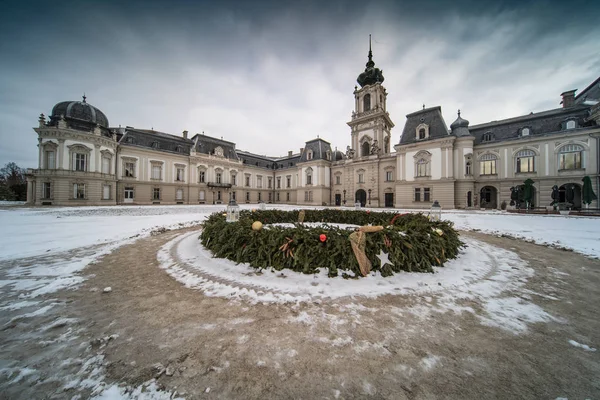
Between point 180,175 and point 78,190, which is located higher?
point 180,175

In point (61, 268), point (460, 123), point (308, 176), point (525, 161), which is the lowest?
point (61, 268)

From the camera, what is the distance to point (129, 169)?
89.2 feet

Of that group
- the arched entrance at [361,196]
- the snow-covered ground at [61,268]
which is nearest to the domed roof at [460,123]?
the arched entrance at [361,196]

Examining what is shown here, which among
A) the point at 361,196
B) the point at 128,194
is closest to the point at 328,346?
the point at 361,196

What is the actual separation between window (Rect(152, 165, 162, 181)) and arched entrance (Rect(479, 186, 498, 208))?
42871 mm

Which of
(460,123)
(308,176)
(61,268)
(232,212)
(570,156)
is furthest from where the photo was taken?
(308,176)

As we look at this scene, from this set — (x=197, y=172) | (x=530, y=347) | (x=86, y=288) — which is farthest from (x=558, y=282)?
(x=197, y=172)

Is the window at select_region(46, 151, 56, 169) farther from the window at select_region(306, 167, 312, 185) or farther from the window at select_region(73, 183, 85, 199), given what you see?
the window at select_region(306, 167, 312, 185)

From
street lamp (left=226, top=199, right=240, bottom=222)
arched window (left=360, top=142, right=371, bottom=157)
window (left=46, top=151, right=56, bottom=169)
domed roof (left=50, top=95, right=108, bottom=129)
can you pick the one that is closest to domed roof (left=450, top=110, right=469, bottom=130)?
arched window (left=360, top=142, right=371, bottom=157)

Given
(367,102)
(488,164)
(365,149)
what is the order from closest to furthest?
1. (488,164)
2. (365,149)
3. (367,102)

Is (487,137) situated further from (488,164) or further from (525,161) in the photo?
(525,161)

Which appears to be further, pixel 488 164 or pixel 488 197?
pixel 488 197

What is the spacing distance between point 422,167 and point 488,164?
6.67 metres

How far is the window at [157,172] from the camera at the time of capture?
29.0m
